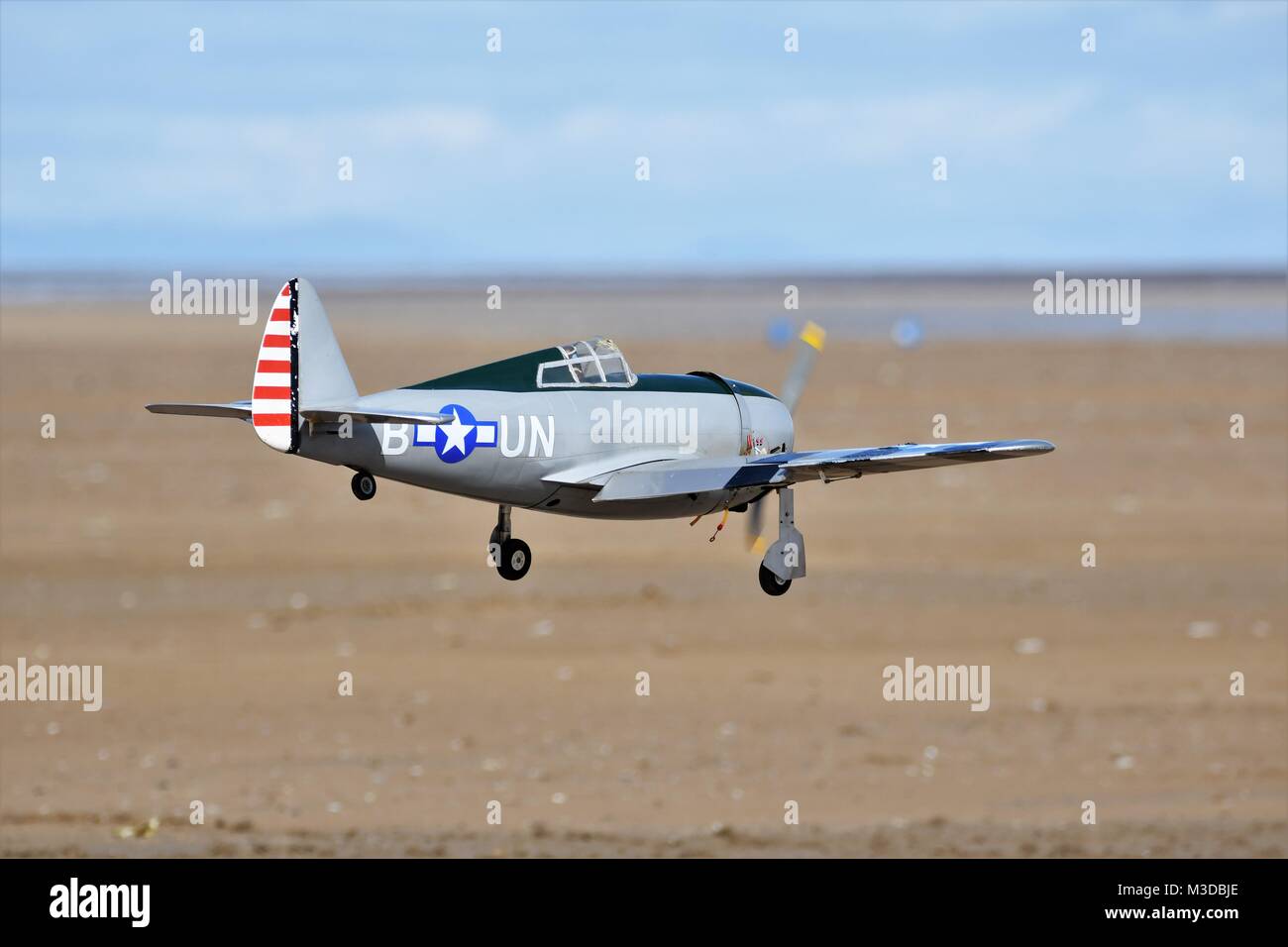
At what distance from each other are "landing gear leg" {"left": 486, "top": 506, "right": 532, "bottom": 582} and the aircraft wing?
0.95 m

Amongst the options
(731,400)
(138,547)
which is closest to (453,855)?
(138,547)

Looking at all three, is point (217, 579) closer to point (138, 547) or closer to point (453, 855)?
point (138, 547)

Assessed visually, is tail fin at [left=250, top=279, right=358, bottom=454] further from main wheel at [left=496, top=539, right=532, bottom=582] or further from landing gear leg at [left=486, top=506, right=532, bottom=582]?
main wheel at [left=496, top=539, right=532, bottom=582]

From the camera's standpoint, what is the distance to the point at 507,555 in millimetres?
19156

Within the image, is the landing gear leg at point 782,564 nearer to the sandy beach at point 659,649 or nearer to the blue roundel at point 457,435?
the blue roundel at point 457,435

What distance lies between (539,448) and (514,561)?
4.41 ft

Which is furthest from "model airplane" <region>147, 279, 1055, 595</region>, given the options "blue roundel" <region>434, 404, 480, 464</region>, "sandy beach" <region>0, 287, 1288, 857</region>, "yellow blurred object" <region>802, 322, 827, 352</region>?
"sandy beach" <region>0, 287, 1288, 857</region>

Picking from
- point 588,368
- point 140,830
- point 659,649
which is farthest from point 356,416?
point 659,649

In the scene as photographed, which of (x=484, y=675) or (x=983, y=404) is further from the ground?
(x=983, y=404)

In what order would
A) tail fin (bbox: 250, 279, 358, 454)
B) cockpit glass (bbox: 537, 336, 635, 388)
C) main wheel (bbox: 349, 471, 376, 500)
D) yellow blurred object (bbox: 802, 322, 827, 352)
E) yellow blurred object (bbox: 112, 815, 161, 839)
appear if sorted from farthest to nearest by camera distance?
yellow blurred object (bbox: 112, 815, 161, 839) → yellow blurred object (bbox: 802, 322, 827, 352) → cockpit glass (bbox: 537, 336, 635, 388) → tail fin (bbox: 250, 279, 358, 454) → main wheel (bbox: 349, 471, 376, 500)

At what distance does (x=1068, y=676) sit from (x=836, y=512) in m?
43.4

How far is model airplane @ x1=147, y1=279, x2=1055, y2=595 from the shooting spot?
62.1 feet

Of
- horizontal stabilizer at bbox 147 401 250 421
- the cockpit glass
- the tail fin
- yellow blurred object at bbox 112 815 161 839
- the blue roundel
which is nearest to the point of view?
horizontal stabilizer at bbox 147 401 250 421
